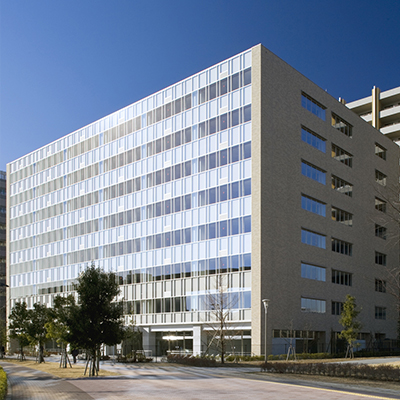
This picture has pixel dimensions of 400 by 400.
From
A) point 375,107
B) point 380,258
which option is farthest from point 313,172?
point 375,107

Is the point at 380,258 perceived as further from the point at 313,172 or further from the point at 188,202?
the point at 188,202

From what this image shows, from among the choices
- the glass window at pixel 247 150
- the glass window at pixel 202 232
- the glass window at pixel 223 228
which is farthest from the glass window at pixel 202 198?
the glass window at pixel 247 150

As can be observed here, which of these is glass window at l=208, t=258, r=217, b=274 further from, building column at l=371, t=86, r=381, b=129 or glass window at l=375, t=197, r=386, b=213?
building column at l=371, t=86, r=381, b=129

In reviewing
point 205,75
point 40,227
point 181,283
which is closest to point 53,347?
point 40,227

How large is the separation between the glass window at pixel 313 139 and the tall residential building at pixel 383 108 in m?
31.5

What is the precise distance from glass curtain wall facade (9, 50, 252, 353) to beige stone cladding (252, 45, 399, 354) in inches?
61.0

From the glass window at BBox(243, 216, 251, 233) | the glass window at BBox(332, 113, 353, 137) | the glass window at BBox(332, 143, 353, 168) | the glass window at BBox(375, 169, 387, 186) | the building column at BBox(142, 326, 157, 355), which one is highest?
the glass window at BBox(332, 113, 353, 137)

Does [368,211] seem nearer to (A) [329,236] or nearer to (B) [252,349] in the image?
(A) [329,236]

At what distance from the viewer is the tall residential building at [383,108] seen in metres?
87.2

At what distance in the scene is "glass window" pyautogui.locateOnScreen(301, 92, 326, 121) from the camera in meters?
57.5

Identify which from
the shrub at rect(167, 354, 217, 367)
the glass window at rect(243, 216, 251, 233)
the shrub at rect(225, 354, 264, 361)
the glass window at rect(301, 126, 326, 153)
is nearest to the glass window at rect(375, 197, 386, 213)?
the glass window at rect(301, 126, 326, 153)

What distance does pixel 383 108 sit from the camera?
9319 cm

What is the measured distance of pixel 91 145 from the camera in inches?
2857

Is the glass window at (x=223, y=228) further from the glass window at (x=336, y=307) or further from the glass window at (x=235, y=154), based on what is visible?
the glass window at (x=336, y=307)
